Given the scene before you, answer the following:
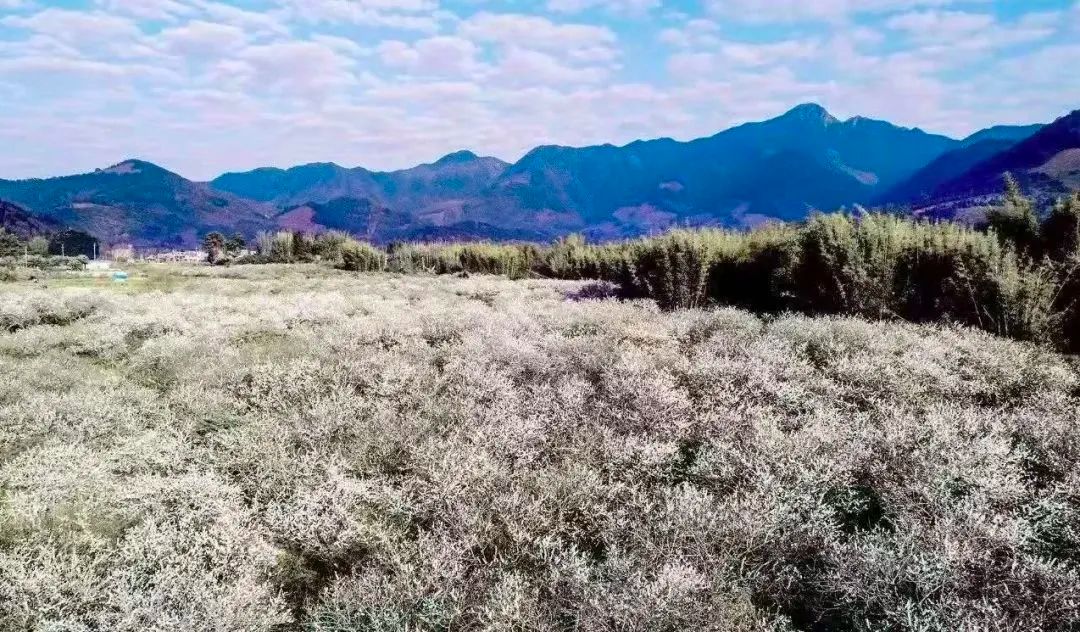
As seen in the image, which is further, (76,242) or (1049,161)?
(1049,161)

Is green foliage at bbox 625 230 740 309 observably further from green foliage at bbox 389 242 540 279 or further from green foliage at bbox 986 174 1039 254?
green foliage at bbox 389 242 540 279

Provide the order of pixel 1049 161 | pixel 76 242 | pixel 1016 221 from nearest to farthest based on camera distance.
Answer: pixel 1016 221 < pixel 76 242 < pixel 1049 161

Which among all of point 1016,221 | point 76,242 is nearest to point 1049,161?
point 1016,221

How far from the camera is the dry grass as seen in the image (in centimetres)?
301

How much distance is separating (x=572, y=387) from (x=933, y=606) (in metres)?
3.57

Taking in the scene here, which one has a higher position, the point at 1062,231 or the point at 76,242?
the point at 76,242

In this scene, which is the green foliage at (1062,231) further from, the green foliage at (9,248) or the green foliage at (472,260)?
the green foliage at (9,248)

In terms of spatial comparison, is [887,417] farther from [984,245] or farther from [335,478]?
[984,245]

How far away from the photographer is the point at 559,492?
400 centimetres

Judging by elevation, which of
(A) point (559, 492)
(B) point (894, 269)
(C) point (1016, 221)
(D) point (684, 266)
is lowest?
(A) point (559, 492)

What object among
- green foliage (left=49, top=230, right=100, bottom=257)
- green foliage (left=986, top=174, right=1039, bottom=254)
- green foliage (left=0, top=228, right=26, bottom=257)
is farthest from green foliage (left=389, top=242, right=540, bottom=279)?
green foliage (left=49, top=230, right=100, bottom=257)

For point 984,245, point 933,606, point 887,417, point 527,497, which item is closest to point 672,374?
point 887,417

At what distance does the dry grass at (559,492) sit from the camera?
9.89 feet

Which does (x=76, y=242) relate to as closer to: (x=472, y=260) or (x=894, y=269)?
(x=472, y=260)
